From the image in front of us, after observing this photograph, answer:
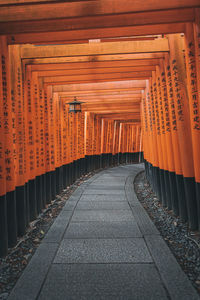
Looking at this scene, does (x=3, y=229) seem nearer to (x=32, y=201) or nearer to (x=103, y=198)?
(x=32, y=201)

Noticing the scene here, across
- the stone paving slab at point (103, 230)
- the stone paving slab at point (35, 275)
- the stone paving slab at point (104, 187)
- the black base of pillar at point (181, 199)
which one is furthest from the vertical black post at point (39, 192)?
the black base of pillar at point (181, 199)

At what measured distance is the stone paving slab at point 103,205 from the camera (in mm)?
6262

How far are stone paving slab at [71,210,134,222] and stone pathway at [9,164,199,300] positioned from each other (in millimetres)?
22

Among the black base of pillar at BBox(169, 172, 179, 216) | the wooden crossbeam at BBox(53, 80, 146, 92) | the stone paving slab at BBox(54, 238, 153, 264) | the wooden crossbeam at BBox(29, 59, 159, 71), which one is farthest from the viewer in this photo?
the wooden crossbeam at BBox(53, 80, 146, 92)

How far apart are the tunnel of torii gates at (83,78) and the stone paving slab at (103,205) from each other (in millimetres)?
993

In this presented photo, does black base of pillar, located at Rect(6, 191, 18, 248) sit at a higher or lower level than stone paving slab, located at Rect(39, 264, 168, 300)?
higher

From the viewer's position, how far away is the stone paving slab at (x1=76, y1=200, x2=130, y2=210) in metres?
6.26

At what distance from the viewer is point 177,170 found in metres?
5.01

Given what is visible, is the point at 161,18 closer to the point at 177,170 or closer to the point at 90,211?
the point at 177,170

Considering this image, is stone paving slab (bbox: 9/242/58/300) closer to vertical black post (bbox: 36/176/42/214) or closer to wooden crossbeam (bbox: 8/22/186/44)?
vertical black post (bbox: 36/176/42/214)

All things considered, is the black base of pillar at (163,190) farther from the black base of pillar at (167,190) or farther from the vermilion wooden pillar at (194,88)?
the vermilion wooden pillar at (194,88)

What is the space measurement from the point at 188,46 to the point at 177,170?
2367 millimetres

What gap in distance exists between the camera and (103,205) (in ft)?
21.5

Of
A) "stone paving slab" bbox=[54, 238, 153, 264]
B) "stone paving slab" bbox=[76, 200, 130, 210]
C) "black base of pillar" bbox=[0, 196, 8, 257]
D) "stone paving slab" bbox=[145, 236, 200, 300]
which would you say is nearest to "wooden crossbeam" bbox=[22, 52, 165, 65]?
"black base of pillar" bbox=[0, 196, 8, 257]
